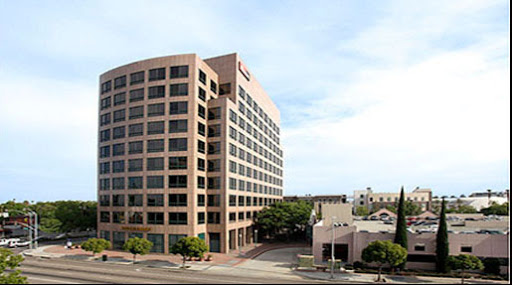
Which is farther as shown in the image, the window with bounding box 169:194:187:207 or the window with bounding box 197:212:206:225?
the window with bounding box 197:212:206:225

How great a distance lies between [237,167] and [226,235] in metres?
14.2

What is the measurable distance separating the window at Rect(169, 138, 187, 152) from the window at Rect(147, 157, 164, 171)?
2.75 m

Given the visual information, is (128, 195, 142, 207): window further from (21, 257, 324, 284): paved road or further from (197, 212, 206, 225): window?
(21, 257, 324, 284): paved road

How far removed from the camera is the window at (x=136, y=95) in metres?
62.4

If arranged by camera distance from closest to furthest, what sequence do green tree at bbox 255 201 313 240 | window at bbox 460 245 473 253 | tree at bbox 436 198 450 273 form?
1. tree at bbox 436 198 450 273
2. window at bbox 460 245 473 253
3. green tree at bbox 255 201 313 240

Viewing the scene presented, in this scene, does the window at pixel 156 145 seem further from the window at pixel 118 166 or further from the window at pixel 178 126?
the window at pixel 118 166

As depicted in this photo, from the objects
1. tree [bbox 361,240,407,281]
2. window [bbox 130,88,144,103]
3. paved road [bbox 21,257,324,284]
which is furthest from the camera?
window [bbox 130,88,144,103]

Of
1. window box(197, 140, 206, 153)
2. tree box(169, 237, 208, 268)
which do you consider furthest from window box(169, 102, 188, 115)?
tree box(169, 237, 208, 268)

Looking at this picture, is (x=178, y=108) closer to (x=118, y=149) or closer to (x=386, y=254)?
(x=118, y=149)

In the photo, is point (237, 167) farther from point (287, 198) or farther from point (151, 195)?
point (287, 198)

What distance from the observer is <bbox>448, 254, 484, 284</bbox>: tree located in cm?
4034

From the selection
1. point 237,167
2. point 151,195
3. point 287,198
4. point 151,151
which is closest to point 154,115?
point 151,151

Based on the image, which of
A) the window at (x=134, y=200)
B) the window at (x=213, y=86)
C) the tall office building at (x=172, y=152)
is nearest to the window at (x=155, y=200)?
the tall office building at (x=172, y=152)

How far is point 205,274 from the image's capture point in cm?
4328
